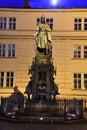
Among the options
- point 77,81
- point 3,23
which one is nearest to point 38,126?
point 77,81

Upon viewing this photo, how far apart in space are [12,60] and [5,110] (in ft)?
51.3

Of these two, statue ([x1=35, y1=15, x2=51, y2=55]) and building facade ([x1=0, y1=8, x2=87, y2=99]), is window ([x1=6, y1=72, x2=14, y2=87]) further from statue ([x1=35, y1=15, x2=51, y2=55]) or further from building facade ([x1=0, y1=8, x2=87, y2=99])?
statue ([x1=35, y1=15, x2=51, y2=55])

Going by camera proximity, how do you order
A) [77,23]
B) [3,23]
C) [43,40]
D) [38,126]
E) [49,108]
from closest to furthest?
[38,126] < [49,108] < [43,40] < [77,23] < [3,23]

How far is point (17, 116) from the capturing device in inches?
741

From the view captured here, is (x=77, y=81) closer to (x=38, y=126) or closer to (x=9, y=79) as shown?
(x=9, y=79)

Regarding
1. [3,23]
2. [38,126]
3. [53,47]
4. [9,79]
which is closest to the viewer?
[38,126]

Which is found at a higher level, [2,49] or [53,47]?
[53,47]

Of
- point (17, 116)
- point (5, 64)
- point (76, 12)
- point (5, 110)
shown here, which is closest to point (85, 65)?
point (76, 12)

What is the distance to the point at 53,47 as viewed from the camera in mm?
37625

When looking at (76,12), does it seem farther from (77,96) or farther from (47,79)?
(47,79)

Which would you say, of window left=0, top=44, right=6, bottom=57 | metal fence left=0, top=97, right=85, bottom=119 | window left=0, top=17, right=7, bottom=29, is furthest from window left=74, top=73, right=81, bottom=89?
metal fence left=0, top=97, right=85, bottom=119

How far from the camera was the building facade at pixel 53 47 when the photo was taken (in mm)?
37000

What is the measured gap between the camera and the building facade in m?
37.0

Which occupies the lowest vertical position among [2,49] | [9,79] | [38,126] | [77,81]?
[38,126]
